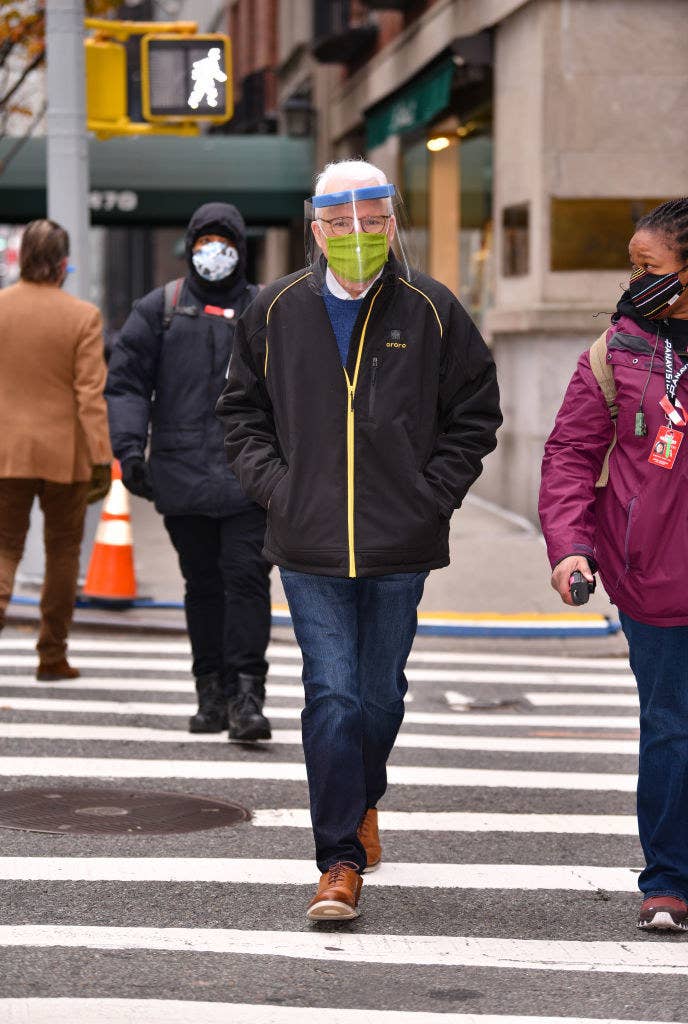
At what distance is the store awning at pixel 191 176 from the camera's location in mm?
28125

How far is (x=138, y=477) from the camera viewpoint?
7.76 m

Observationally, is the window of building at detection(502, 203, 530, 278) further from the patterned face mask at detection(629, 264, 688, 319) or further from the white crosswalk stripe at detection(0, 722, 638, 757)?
the patterned face mask at detection(629, 264, 688, 319)

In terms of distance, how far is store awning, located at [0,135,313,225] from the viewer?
28125 millimetres

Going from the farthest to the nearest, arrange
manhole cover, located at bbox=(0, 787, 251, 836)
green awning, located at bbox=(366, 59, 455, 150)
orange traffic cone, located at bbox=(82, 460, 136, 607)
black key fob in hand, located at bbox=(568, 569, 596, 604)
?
green awning, located at bbox=(366, 59, 455, 150), orange traffic cone, located at bbox=(82, 460, 136, 607), manhole cover, located at bbox=(0, 787, 251, 836), black key fob in hand, located at bbox=(568, 569, 596, 604)

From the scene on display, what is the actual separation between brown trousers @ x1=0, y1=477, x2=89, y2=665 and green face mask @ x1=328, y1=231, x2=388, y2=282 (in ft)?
12.0

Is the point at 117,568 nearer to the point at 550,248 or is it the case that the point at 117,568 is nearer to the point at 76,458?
the point at 76,458

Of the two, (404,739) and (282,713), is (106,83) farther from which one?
(404,739)

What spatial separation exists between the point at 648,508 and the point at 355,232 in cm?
107

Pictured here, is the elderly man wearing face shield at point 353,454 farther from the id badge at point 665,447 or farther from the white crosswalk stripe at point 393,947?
the id badge at point 665,447

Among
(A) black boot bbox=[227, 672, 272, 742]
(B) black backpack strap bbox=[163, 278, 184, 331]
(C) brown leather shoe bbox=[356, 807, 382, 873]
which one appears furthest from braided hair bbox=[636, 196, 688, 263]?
(A) black boot bbox=[227, 672, 272, 742]

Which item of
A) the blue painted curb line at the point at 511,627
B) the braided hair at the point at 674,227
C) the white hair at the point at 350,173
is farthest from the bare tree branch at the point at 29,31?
the braided hair at the point at 674,227

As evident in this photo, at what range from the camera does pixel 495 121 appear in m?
16.9

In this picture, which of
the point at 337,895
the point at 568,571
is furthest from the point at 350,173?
the point at 337,895

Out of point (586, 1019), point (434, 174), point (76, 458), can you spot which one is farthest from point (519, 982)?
point (434, 174)
